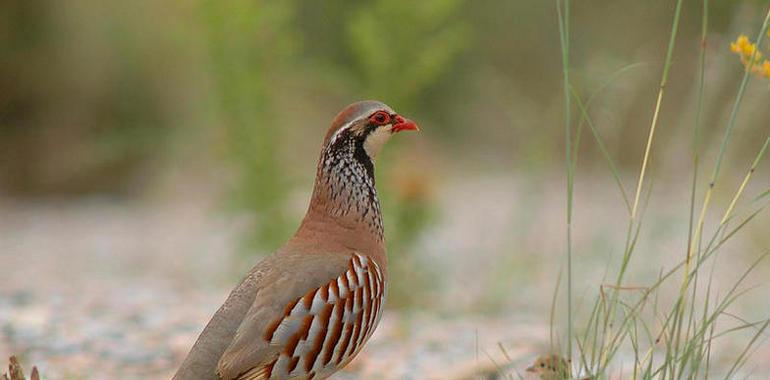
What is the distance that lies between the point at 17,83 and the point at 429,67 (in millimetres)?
7357

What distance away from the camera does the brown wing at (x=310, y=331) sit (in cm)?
411

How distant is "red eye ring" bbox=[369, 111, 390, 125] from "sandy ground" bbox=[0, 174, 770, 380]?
1000 millimetres

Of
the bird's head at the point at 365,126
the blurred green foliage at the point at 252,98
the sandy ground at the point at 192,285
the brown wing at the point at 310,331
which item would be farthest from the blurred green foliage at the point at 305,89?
the brown wing at the point at 310,331

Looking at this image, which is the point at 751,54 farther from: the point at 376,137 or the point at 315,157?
the point at 315,157

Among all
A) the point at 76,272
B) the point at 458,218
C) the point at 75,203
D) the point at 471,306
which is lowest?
the point at 471,306

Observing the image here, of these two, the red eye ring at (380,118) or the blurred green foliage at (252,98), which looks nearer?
the red eye ring at (380,118)

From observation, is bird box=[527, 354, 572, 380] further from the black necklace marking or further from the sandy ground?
the black necklace marking

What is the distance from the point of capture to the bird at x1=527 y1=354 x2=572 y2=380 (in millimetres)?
4176

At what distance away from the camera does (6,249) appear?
11.8m

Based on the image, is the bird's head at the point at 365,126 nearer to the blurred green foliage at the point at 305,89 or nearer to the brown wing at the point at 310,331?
the brown wing at the point at 310,331

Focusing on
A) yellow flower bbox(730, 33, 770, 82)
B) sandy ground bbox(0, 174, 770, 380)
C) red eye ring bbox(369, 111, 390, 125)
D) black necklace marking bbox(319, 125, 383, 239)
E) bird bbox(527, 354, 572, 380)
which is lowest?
bird bbox(527, 354, 572, 380)

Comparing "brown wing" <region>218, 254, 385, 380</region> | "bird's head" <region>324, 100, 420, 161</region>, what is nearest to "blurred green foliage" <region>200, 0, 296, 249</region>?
"bird's head" <region>324, 100, 420, 161</region>

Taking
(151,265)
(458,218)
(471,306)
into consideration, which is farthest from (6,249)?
(471,306)

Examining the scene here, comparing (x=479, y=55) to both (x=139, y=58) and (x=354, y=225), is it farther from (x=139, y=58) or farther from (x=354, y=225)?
(x=354, y=225)
